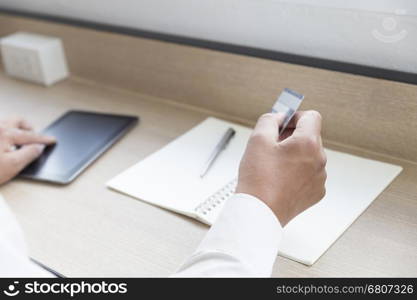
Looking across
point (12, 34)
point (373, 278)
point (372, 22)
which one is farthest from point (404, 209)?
point (12, 34)

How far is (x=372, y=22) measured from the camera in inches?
33.8

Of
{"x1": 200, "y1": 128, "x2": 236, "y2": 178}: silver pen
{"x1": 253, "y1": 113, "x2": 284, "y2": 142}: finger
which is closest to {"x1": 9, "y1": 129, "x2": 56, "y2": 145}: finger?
{"x1": 200, "y1": 128, "x2": 236, "y2": 178}: silver pen

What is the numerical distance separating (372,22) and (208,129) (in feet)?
1.18

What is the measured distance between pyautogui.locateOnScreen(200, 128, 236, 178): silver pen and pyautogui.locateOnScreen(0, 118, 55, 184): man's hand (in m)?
0.33

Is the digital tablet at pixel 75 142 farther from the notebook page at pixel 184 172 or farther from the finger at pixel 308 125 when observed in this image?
the finger at pixel 308 125

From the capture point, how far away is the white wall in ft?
2.77

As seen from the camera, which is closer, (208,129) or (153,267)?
(153,267)

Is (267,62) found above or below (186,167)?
above

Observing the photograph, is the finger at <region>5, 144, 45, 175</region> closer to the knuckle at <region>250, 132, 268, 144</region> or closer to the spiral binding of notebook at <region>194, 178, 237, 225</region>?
the spiral binding of notebook at <region>194, 178, 237, 225</region>

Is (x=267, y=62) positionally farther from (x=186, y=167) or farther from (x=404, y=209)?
(x=404, y=209)

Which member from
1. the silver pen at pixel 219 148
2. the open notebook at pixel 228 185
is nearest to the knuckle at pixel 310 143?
the open notebook at pixel 228 185

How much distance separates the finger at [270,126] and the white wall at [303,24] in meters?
0.26

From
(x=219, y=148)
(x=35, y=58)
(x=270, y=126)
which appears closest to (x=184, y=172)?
(x=219, y=148)

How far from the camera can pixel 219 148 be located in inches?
36.6
